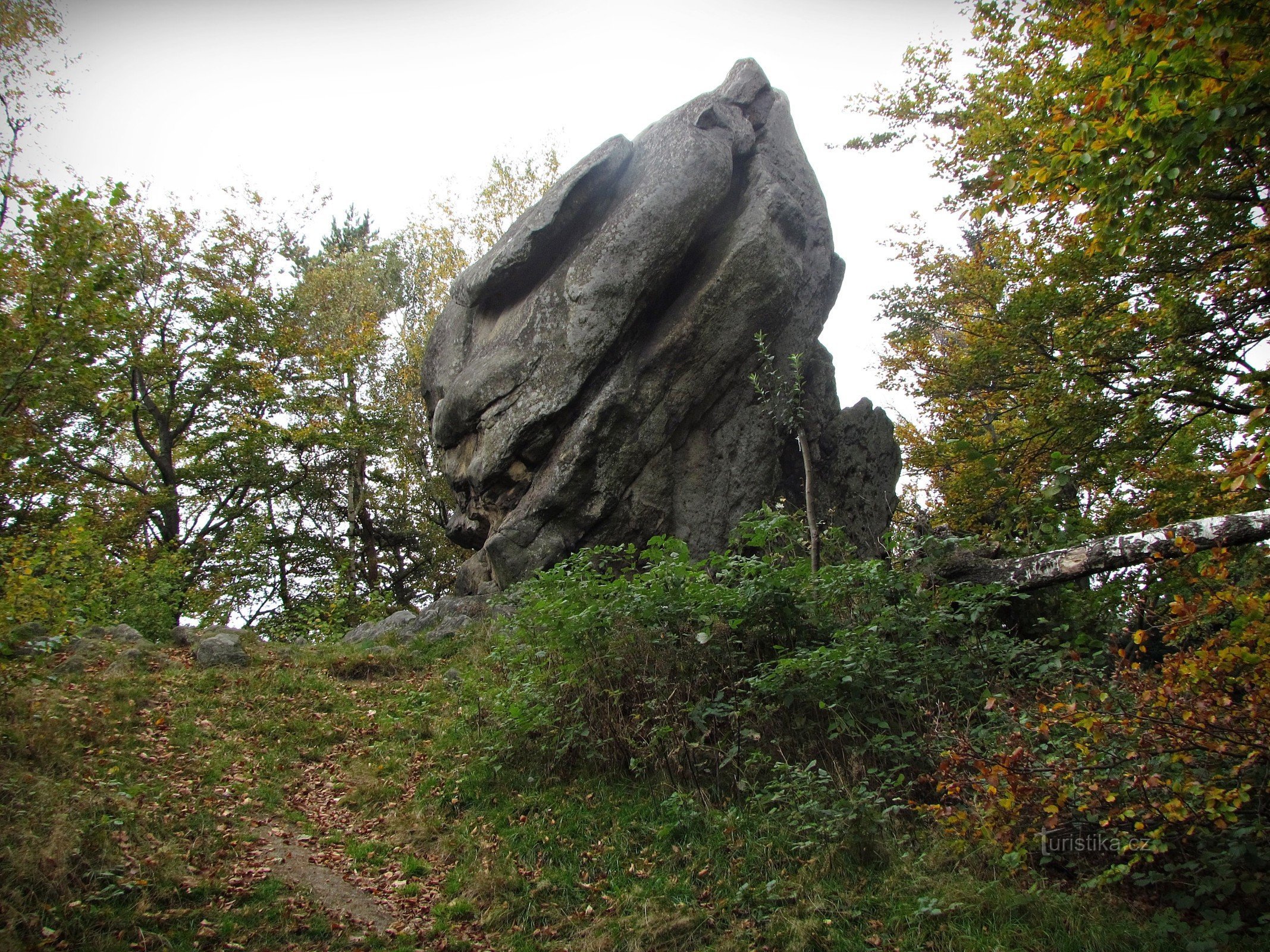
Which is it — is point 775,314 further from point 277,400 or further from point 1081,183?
point 277,400

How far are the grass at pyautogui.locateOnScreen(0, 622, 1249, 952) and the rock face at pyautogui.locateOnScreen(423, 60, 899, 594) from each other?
631 centimetres

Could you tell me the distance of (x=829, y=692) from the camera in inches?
256

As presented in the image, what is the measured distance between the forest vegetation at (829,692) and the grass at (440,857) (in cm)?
3

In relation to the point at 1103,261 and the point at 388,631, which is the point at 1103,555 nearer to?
the point at 1103,261

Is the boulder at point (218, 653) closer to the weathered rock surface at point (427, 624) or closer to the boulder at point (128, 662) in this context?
the boulder at point (128, 662)

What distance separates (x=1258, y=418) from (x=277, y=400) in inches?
940

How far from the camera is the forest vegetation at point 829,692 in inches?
169

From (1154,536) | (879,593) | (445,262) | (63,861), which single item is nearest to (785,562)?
(879,593)

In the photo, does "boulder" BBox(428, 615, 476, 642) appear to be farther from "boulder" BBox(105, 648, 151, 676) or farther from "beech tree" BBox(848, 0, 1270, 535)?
"beech tree" BBox(848, 0, 1270, 535)

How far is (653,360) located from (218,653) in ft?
28.5

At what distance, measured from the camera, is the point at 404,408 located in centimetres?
2550

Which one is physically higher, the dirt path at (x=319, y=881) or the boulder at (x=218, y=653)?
the boulder at (x=218, y=653)

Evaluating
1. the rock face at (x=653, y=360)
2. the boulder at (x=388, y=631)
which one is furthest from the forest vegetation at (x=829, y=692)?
the rock face at (x=653, y=360)

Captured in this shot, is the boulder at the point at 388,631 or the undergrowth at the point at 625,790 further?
the boulder at the point at 388,631
